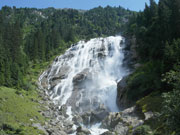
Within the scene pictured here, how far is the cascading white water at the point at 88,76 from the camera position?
42.7 m

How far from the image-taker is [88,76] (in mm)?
51875

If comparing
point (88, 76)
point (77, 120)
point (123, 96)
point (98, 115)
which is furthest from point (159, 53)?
point (77, 120)

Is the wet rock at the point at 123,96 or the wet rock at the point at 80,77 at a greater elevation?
the wet rock at the point at 80,77

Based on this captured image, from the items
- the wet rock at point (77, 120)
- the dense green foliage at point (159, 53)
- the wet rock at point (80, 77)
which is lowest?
the wet rock at point (77, 120)

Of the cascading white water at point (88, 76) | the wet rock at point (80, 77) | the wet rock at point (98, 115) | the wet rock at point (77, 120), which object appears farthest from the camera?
the wet rock at point (80, 77)

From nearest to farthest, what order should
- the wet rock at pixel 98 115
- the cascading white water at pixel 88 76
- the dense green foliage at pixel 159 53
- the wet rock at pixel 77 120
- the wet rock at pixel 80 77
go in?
the dense green foliage at pixel 159 53 → the wet rock at pixel 77 120 → the wet rock at pixel 98 115 → the cascading white water at pixel 88 76 → the wet rock at pixel 80 77

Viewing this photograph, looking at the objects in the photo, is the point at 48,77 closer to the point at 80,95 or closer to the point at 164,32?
the point at 80,95

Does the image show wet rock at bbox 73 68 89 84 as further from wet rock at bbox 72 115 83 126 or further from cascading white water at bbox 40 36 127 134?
wet rock at bbox 72 115 83 126

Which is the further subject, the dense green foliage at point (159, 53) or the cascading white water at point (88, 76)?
the cascading white water at point (88, 76)

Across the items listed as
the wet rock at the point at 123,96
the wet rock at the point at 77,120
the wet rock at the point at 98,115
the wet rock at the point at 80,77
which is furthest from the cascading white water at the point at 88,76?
the wet rock at the point at 77,120

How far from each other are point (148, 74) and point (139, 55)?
18.7 m

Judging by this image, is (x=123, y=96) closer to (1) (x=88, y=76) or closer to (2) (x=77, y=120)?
(2) (x=77, y=120)

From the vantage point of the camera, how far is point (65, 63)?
6378 centimetres

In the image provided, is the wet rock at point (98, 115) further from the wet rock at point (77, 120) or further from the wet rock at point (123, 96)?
the wet rock at point (123, 96)
